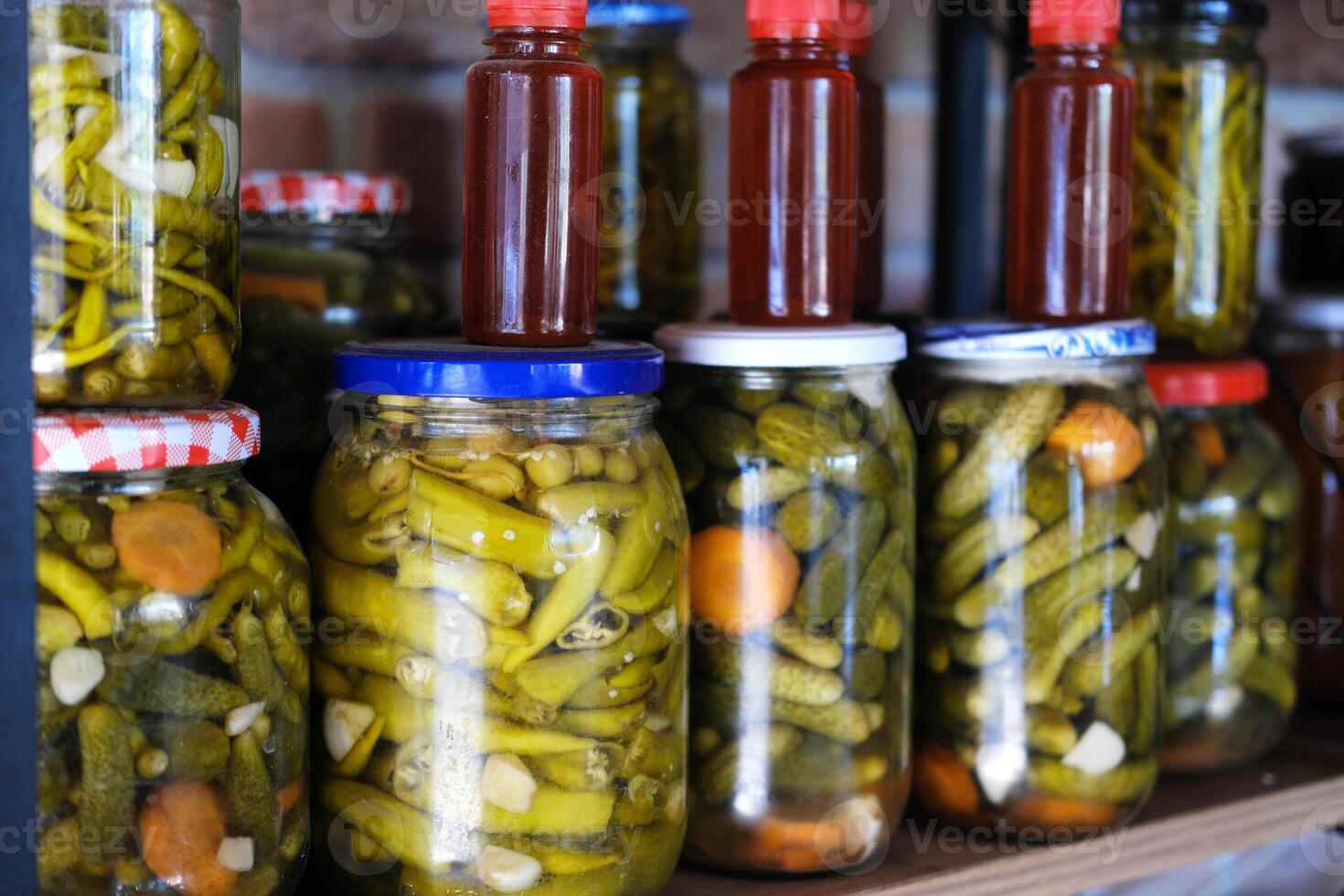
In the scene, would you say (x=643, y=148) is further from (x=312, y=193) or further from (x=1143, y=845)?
(x=1143, y=845)

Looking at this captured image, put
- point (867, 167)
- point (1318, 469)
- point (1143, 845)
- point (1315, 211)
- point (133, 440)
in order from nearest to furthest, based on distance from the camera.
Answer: point (133, 440), point (1143, 845), point (867, 167), point (1318, 469), point (1315, 211)

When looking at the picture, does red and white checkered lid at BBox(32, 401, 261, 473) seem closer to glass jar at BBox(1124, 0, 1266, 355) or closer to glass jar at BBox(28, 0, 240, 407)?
glass jar at BBox(28, 0, 240, 407)

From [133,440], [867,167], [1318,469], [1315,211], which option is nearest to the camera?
[133,440]

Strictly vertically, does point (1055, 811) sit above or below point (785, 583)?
below

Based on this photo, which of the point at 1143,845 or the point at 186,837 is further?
the point at 1143,845

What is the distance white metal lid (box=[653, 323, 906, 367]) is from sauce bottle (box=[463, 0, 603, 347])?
0.06 metres

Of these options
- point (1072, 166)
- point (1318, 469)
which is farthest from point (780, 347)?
point (1318, 469)

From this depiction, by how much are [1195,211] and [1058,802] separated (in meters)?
0.35

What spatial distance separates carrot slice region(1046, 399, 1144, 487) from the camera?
2.32 feet

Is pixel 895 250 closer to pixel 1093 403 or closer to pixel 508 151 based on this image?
pixel 1093 403

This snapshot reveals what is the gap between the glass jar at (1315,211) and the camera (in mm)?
1059

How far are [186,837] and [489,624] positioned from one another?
5.2 inches

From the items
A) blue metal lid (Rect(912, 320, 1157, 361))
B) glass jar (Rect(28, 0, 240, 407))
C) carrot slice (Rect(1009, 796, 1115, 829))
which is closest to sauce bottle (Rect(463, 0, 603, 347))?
glass jar (Rect(28, 0, 240, 407))

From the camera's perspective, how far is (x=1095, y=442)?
0.71 m
